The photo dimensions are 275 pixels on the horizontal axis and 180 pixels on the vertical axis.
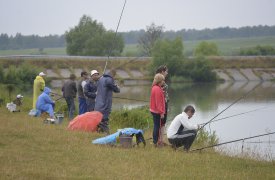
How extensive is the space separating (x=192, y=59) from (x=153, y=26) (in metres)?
23.8

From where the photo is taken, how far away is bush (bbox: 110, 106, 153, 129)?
16.8 metres

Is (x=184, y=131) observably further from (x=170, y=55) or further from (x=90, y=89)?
(x=170, y=55)

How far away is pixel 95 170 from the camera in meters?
7.93

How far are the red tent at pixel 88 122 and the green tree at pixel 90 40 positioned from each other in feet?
163

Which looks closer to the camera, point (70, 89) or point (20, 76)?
point (70, 89)

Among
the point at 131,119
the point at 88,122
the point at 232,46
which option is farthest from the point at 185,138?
the point at 232,46

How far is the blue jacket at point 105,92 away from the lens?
1186 centimetres

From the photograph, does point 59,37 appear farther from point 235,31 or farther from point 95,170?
point 95,170

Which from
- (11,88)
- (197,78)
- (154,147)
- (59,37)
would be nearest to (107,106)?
(154,147)

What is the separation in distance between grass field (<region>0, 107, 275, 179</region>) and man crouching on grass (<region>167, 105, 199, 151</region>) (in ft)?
0.86

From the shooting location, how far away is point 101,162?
8.51 metres

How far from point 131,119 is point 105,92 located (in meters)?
5.26

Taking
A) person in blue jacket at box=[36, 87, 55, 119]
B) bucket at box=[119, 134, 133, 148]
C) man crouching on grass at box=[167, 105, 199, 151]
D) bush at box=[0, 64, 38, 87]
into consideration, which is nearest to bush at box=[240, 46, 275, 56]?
bush at box=[0, 64, 38, 87]

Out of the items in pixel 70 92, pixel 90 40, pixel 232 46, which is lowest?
pixel 70 92
